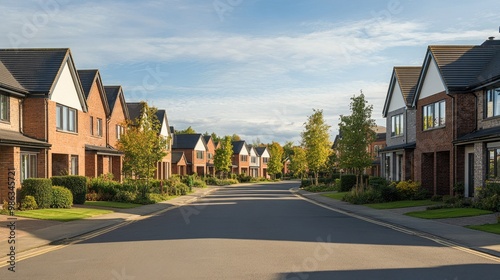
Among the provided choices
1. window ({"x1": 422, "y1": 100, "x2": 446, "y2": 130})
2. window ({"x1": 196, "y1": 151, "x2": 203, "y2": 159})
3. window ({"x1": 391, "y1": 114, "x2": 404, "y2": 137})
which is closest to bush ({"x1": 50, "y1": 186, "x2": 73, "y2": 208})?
window ({"x1": 422, "y1": 100, "x2": 446, "y2": 130})

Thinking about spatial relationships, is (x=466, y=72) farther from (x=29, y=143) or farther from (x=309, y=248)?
(x=29, y=143)

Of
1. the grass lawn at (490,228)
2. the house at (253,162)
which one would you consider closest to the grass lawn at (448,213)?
the grass lawn at (490,228)

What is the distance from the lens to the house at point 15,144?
994 inches

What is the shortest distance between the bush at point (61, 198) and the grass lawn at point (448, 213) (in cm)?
1646

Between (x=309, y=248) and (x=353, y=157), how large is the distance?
2363 centimetres

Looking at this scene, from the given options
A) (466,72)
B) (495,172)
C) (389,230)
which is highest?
(466,72)

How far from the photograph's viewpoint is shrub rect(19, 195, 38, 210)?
24.3 metres

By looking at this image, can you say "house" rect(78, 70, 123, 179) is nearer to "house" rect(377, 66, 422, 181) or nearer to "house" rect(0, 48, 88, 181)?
"house" rect(0, 48, 88, 181)

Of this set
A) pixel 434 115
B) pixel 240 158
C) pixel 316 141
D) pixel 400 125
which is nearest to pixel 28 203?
pixel 434 115

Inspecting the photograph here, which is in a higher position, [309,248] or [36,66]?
[36,66]

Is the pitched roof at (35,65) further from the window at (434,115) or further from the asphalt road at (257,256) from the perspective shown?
the window at (434,115)

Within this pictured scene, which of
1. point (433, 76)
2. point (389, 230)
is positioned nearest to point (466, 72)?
point (433, 76)

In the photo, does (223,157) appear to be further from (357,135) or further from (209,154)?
(357,135)

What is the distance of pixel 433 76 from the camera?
3197 cm
